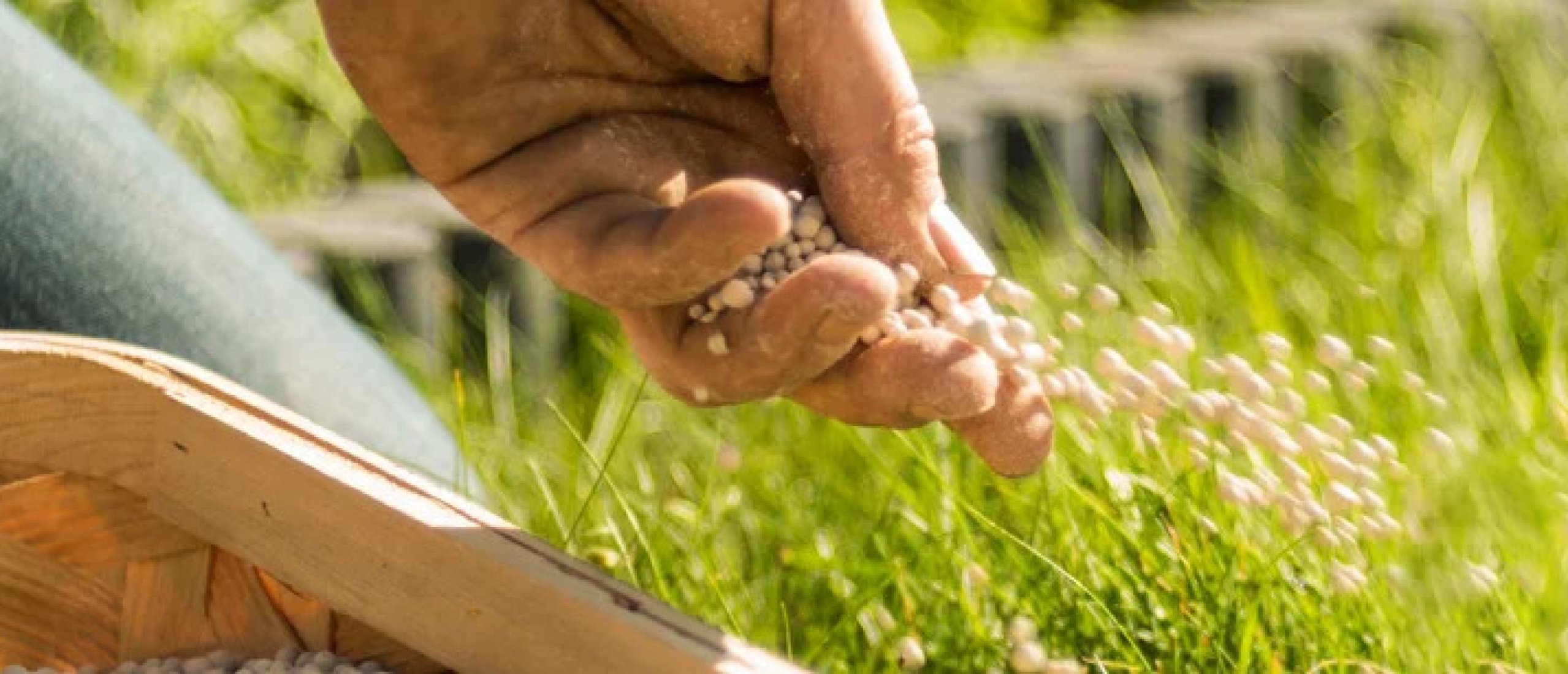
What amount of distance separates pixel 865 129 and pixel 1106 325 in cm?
79

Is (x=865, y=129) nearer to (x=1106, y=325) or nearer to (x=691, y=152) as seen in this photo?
(x=691, y=152)

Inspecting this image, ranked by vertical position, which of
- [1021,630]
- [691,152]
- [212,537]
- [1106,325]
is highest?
[691,152]

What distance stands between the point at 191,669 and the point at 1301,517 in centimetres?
58

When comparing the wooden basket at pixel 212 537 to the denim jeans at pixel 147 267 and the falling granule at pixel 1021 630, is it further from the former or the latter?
the denim jeans at pixel 147 267

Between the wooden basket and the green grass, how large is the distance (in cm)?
22

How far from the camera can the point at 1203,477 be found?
1.33m

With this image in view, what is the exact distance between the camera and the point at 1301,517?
1.14 metres

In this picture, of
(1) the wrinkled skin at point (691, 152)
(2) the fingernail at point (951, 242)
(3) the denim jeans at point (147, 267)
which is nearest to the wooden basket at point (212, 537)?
(1) the wrinkled skin at point (691, 152)

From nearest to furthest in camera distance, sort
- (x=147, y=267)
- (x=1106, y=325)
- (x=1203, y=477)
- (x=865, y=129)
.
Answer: (x=865, y=129)
(x=1203, y=477)
(x=147, y=267)
(x=1106, y=325)

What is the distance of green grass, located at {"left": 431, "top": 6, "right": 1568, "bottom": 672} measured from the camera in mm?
1239

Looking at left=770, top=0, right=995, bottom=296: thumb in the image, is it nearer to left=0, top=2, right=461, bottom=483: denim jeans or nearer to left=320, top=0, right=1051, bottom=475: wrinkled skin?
left=320, top=0, right=1051, bottom=475: wrinkled skin

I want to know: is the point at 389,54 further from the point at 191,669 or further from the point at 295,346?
the point at 295,346

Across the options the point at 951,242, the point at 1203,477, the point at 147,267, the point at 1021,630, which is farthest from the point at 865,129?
the point at 147,267

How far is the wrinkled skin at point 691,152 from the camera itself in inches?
38.7
